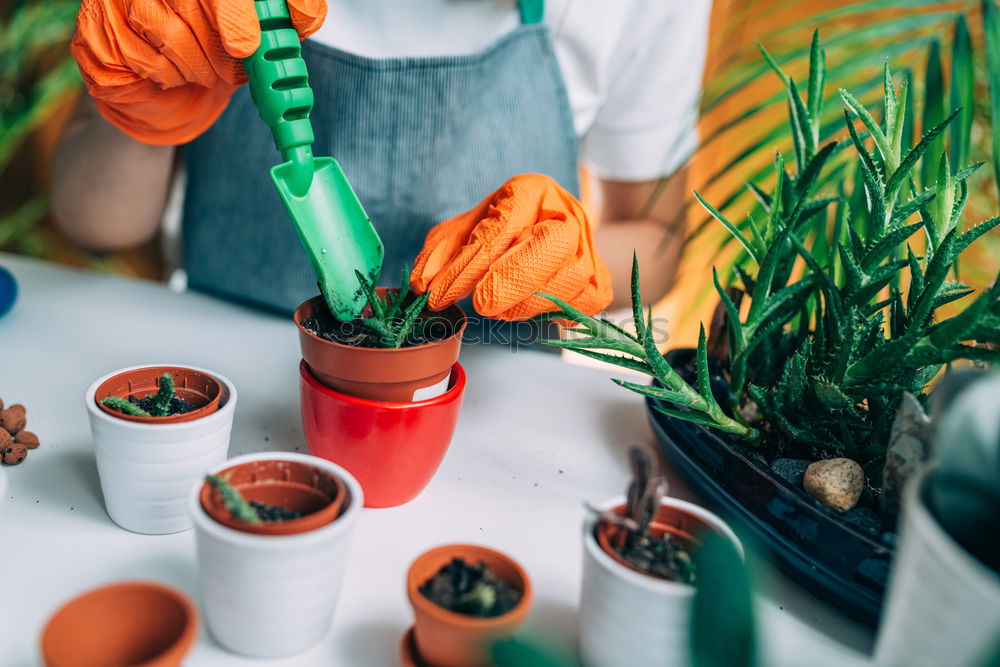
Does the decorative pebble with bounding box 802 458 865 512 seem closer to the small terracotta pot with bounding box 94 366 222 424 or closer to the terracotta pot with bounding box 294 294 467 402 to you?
the terracotta pot with bounding box 294 294 467 402

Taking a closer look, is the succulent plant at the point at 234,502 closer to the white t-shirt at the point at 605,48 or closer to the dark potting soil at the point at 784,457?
the dark potting soil at the point at 784,457

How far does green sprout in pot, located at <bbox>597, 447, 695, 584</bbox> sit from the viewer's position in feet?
1.25

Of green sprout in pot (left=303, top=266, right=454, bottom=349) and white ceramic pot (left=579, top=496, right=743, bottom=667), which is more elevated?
green sprout in pot (left=303, top=266, right=454, bottom=349)

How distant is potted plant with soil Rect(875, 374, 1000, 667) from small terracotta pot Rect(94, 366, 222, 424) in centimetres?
41

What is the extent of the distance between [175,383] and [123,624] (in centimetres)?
20

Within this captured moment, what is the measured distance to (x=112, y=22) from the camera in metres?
0.59

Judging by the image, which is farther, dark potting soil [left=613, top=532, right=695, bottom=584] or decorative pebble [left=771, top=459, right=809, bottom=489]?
decorative pebble [left=771, top=459, right=809, bottom=489]

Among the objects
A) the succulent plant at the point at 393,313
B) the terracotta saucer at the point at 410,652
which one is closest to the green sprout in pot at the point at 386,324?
the succulent plant at the point at 393,313

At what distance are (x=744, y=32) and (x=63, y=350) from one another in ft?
4.94

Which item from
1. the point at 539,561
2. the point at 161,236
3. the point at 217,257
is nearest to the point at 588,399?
the point at 539,561

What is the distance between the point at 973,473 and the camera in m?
0.27

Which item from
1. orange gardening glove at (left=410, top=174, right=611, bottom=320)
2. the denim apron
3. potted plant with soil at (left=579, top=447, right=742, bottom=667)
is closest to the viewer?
potted plant with soil at (left=579, top=447, right=742, bottom=667)

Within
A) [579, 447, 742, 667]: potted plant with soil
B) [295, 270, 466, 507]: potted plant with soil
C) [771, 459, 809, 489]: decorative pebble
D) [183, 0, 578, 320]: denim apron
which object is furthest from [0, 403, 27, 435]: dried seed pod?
[771, 459, 809, 489]: decorative pebble

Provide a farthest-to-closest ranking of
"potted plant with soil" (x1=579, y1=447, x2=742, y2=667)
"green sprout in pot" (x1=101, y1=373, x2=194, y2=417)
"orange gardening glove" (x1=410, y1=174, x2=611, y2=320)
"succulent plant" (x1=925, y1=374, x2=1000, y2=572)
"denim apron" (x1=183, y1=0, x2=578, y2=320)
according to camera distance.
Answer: "denim apron" (x1=183, y1=0, x2=578, y2=320) → "orange gardening glove" (x1=410, y1=174, x2=611, y2=320) → "green sprout in pot" (x1=101, y1=373, x2=194, y2=417) → "potted plant with soil" (x1=579, y1=447, x2=742, y2=667) → "succulent plant" (x1=925, y1=374, x2=1000, y2=572)
